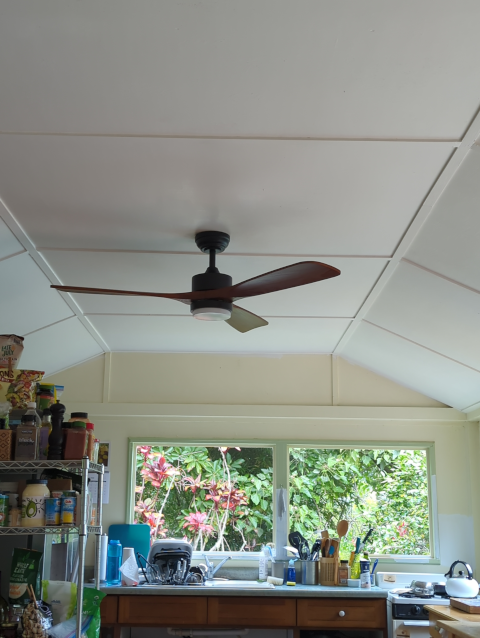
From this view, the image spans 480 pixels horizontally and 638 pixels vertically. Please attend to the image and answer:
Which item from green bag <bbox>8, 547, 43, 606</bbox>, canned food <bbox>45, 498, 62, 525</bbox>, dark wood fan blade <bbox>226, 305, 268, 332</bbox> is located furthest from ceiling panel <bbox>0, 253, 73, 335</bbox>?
green bag <bbox>8, 547, 43, 606</bbox>

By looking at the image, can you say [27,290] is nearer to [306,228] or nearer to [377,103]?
[306,228]

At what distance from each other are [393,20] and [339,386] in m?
3.82

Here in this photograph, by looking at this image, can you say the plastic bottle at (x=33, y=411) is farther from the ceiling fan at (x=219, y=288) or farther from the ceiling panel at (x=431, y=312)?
the ceiling panel at (x=431, y=312)

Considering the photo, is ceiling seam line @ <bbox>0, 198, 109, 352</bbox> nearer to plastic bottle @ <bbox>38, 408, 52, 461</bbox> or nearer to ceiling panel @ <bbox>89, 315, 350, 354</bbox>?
ceiling panel @ <bbox>89, 315, 350, 354</bbox>

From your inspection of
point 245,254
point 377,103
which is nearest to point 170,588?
point 245,254

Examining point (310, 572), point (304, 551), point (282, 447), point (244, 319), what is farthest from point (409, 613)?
point (244, 319)

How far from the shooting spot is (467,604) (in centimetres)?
384

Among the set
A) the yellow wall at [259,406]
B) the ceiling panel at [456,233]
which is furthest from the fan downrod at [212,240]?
the yellow wall at [259,406]

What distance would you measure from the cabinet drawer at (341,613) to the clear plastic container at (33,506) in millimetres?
2255

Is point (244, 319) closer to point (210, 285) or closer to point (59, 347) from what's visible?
point (210, 285)

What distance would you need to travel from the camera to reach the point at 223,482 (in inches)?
206

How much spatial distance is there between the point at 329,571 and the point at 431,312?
217 centimetres

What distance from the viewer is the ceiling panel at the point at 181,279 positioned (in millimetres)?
3350

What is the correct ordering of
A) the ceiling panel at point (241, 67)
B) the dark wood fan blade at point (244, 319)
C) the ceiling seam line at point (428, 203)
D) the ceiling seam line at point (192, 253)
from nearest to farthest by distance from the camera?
the ceiling panel at point (241, 67), the ceiling seam line at point (428, 203), the dark wood fan blade at point (244, 319), the ceiling seam line at point (192, 253)
